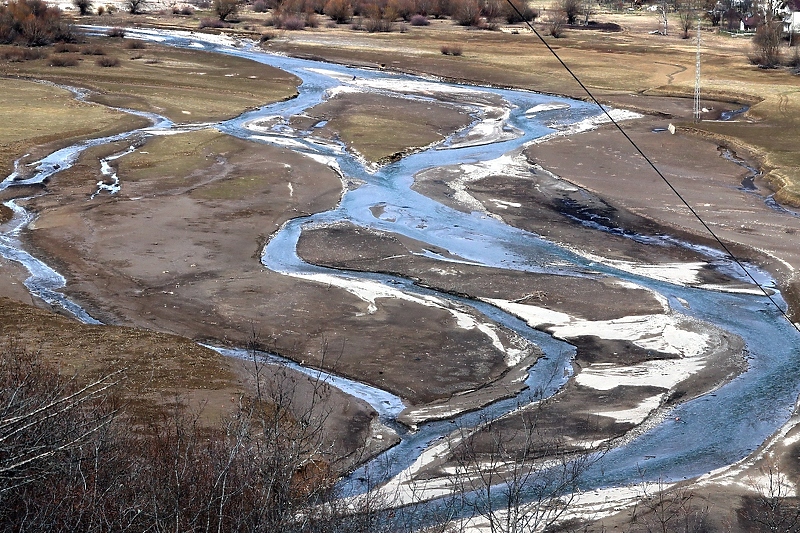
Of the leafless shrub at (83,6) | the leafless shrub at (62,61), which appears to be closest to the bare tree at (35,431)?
the leafless shrub at (62,61)

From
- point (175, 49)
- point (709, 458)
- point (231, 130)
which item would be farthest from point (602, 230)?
point (175, 49)

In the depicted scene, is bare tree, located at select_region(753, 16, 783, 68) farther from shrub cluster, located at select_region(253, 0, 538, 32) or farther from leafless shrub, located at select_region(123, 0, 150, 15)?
leafless shrub, located at select_region(123, 0, 150, 15)

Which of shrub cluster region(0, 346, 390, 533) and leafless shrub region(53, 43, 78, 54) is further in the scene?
leafless shrub region(53, 43, 78, 54)

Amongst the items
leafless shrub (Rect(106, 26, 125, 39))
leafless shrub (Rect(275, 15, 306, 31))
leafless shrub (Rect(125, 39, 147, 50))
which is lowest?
leafless shrub (Rect(125, 39, 147, 50))

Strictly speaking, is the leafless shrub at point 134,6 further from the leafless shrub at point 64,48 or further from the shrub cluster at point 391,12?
the leafless shrub at point 64,48

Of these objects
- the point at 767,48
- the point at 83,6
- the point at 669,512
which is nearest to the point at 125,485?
the point at 669,512

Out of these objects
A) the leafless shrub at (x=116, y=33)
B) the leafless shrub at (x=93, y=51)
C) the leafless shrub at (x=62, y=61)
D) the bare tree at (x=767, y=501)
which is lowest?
the bare tree at (x=767, y=501)

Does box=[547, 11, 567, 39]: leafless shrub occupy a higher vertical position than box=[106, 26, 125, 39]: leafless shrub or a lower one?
higher

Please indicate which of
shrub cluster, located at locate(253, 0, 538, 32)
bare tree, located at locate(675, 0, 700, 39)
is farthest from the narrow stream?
shrub cluster, located at locate(253, 0, 538, 32)
